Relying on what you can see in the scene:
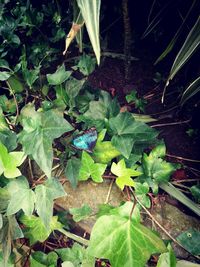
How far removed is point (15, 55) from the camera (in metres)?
1.20

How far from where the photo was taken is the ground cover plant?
74cm

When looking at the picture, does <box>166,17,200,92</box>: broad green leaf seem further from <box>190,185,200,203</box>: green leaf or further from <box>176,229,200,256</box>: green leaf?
<box>176,229,200,256</box>: green leaf

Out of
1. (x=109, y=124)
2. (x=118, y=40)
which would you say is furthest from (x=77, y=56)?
(x=109, y=124)

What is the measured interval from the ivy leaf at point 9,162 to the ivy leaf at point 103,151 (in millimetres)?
227

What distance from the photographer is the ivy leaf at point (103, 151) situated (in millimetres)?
883

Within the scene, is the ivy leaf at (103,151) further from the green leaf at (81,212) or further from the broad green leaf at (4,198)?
the broad green leaf at (4,198)

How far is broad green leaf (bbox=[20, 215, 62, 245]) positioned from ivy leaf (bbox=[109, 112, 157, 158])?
33cm

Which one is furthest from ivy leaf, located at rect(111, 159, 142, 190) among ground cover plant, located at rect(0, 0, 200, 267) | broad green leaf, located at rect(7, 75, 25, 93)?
broad green leaf, located at rect(7, 75, 25, 93)

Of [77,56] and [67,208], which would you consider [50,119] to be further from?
[77,56]

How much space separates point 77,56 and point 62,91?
0.97 ft

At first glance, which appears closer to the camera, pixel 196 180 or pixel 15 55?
pixel 196 180

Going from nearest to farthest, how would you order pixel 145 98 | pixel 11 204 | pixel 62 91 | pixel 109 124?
pixel 11 204, pixel 109 124, pixel 62 91, pixel 145 98

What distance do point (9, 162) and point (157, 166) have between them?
1.48 feet

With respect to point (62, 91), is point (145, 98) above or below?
below
